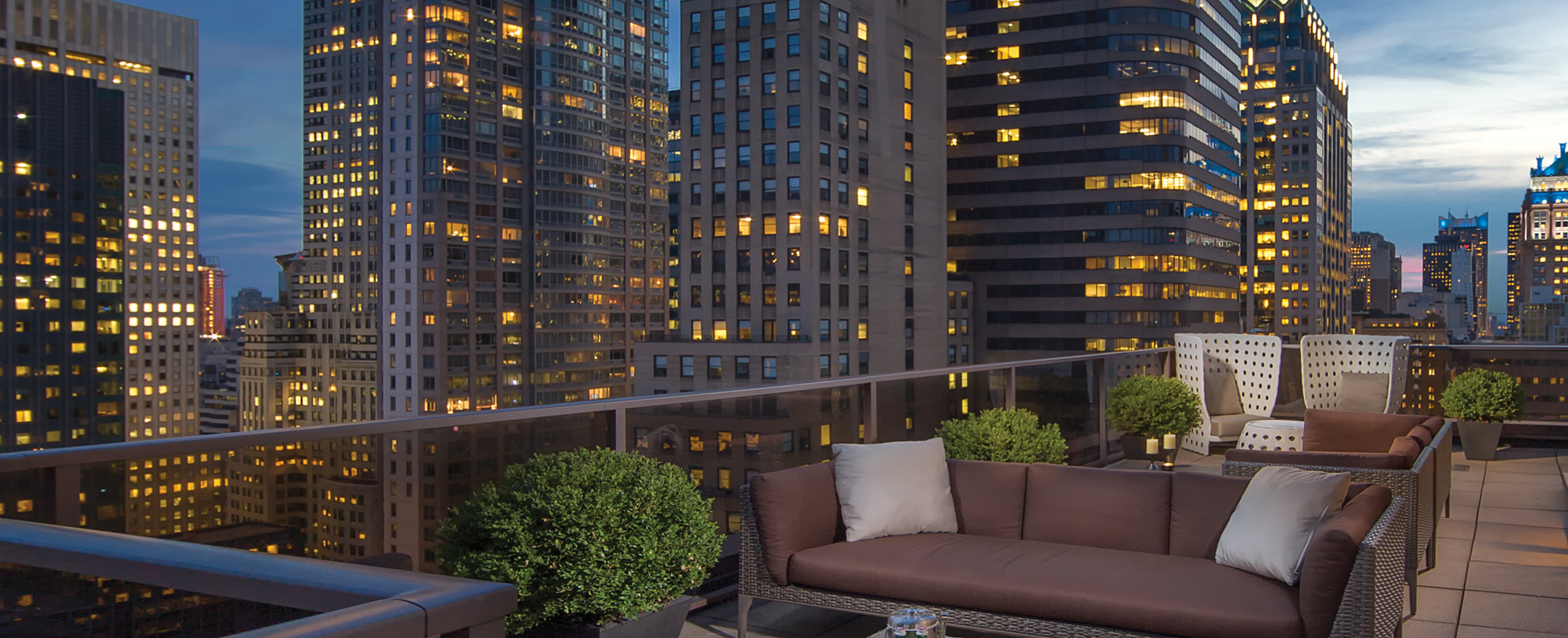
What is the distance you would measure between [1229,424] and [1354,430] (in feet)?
10.1

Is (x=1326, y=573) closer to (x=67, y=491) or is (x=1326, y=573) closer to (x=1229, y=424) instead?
(x=67, y=491)

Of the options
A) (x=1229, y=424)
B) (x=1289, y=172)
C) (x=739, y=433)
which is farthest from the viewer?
(x=1289, y=172)

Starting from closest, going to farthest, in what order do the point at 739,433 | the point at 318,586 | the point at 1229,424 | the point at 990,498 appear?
the point at 318,586 < the point at 990,498 < the point at 739,433 < the point at 1229,424

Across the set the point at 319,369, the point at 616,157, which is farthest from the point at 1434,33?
the point at 319,369

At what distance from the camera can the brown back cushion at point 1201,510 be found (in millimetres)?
4254

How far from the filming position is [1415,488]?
5.08 meters

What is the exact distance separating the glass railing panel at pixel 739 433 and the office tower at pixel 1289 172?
4377 inches

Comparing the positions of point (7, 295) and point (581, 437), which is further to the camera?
point (7, 295)

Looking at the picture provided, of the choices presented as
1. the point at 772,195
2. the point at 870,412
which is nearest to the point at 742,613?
the point at 870,412

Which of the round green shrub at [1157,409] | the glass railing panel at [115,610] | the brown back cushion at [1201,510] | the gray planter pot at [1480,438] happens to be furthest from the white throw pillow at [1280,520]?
the gray planter pot at [1480,438]

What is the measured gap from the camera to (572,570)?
11.7ft

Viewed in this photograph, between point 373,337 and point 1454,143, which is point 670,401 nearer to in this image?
point 373,337

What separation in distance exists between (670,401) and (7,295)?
393ft

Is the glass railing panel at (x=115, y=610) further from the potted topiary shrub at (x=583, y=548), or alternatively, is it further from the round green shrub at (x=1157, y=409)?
the round green shrub at (x=1157, y=409)
